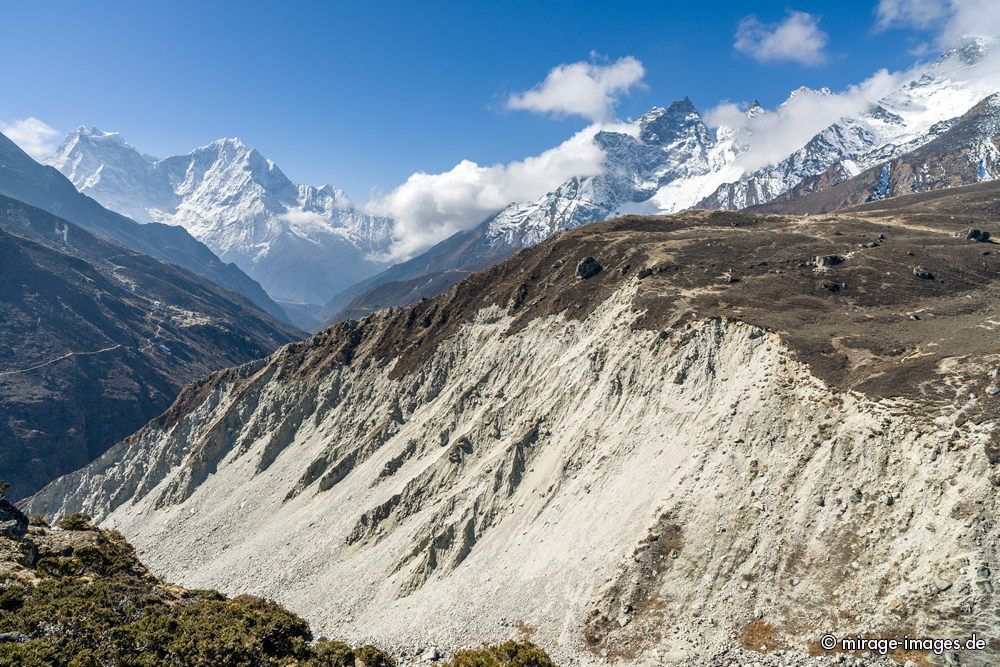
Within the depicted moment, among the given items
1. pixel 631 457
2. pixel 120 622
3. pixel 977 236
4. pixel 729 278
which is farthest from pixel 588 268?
pixel 120 622

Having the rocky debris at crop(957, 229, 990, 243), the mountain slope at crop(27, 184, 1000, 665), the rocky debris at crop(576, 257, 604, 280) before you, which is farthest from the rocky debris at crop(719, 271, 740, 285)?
the rocky debris at crop(957, 229, 990, 243)

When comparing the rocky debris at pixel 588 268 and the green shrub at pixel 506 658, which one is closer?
the green shrub at pixel 506 658

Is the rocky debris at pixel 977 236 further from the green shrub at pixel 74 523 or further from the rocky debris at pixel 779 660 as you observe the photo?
the green shrub at pixel 74 523

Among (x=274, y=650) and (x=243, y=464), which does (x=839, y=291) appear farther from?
(x=243, y=464)

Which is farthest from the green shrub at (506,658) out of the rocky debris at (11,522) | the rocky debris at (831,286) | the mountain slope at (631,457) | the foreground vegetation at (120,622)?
the rocky debris at (831,286)

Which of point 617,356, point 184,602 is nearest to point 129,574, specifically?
point 184,602

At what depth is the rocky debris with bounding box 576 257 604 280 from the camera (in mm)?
84812

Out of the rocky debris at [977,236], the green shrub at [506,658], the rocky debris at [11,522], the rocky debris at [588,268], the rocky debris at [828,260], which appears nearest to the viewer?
the green shrub at [506,658]

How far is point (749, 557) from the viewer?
37312 millimetres

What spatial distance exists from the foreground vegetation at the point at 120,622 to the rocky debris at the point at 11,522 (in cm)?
7

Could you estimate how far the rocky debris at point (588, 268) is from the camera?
8481cm

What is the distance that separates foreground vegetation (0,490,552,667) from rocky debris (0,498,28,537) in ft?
0.22

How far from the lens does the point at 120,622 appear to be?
28797 millimetres

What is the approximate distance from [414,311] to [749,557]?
7812 centimetres
